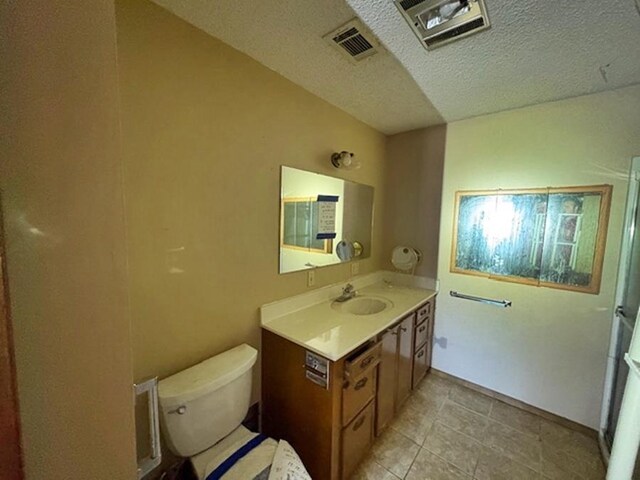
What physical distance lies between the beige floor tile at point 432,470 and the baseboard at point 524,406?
33.0 inches

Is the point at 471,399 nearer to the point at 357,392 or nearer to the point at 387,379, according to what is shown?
the point at 387,379

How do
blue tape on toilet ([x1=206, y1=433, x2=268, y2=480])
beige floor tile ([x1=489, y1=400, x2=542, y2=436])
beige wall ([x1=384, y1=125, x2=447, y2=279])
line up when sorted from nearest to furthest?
blue tape on toilet ([x1=206, y1=433, x2=268, y2=480]) → beige floor tile ([x1=489, y1=400, x2=542, y2=436]) → beige wall ([x1=384, y1=125, x2=447, y2=279])

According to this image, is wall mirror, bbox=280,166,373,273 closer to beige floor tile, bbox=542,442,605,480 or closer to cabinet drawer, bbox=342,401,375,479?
cabinet drawer, bbox=342,401,375,479

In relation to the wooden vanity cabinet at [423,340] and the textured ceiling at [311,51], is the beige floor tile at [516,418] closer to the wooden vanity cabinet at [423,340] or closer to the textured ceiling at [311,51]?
the wooden vanity cabinet at [423,340]

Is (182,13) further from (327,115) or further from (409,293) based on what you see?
(409,293)

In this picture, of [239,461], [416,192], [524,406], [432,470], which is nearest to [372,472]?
[432,470]

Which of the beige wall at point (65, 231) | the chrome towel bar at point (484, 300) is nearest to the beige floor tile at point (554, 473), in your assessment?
the chrome towel bar at point (484, 300)

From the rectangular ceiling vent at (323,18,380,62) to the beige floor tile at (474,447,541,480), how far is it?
2432mm

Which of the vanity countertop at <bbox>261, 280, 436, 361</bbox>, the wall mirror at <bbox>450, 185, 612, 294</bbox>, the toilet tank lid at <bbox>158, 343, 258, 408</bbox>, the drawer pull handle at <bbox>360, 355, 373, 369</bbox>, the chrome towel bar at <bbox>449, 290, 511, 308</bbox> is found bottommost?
the drawer pull handle at <bbox>360, 355, 373, 369</bbox>

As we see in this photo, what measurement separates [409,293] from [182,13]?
2312mm

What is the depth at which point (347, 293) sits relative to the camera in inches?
78.8

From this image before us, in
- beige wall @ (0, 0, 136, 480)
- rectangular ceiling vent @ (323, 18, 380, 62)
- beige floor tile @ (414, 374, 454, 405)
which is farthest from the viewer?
beige floor tile @ (414, 374, 454, 405)

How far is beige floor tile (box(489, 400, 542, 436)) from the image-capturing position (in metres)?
1.70

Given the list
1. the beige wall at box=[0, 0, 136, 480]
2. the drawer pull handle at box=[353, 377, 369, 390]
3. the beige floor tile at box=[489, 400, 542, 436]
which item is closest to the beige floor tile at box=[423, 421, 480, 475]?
the beige floor tile at box=[489, 400, 542, 436]
